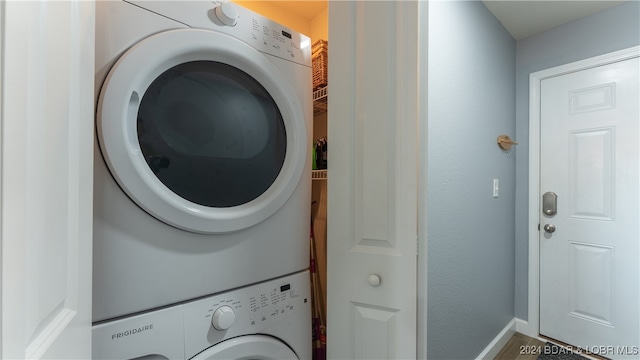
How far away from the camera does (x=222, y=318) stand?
0.75 m

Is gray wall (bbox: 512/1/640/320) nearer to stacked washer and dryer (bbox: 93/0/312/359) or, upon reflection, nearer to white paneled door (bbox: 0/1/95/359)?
stacked washer and dryer (bbox: 93/0/312/359)

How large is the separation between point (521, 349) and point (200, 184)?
2.21m

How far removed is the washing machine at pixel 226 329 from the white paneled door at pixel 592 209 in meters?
1.84

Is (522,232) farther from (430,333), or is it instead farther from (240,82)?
(240,82)

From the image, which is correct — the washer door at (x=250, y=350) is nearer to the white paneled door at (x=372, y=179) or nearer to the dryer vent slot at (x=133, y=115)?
the white paneled door at (x=372, y=179)

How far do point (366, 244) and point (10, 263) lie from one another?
740 millimetres

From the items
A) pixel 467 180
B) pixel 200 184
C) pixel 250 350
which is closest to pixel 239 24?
pixel 200 184

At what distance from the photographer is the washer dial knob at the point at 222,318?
743 millimetres

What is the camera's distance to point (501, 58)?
1755 millimetres

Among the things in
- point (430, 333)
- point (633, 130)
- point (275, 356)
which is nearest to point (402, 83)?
point (275, 356)

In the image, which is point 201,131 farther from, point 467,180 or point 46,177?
point 467,180

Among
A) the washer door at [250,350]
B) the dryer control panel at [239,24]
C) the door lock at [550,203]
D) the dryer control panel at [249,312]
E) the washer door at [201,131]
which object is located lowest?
the washer door at [250,350]

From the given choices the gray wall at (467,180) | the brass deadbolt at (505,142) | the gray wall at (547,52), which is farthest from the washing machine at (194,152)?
the gray wall at (547,52)

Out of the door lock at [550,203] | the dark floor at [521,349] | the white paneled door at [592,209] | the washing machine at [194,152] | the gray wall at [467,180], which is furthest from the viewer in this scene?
the door lock at [550,203]
